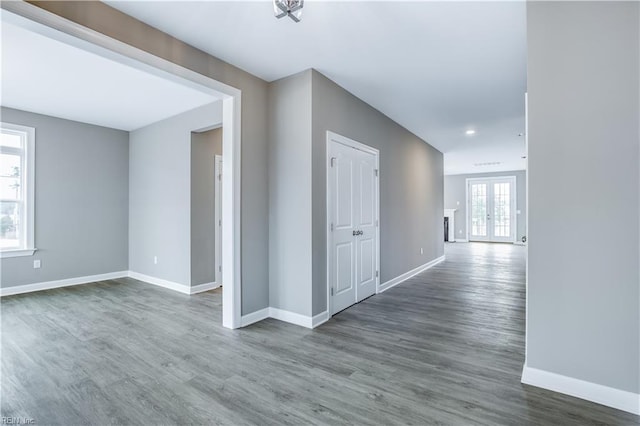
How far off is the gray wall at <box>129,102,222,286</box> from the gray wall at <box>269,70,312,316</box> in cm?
123

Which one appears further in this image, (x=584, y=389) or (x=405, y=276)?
(x=405, y=276)

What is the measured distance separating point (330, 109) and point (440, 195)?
524 cm

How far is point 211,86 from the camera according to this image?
2.96 meters

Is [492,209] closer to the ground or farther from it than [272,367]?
farther from it

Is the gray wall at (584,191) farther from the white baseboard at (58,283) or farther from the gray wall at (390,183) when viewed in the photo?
the white baseboard at (58,283)

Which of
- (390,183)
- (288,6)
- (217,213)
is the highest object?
(288,6)

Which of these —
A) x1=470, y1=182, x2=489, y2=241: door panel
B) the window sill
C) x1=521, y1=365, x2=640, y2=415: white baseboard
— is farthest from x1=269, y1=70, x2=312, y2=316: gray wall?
x1=470, y1=182, x2=489, y2=241: door panel

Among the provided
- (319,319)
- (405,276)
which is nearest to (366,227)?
(319,319)

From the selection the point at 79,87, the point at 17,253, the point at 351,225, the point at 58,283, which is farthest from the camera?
the point at 58,283

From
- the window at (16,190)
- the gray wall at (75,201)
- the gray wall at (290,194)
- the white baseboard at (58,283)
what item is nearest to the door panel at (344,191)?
the gray wall at (290,194)

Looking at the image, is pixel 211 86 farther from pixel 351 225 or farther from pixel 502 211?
pixel 502 211

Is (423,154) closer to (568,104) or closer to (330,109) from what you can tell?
(330,109)

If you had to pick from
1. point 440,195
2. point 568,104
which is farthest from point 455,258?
point 568,104

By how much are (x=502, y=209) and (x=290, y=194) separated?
34.9 feet
